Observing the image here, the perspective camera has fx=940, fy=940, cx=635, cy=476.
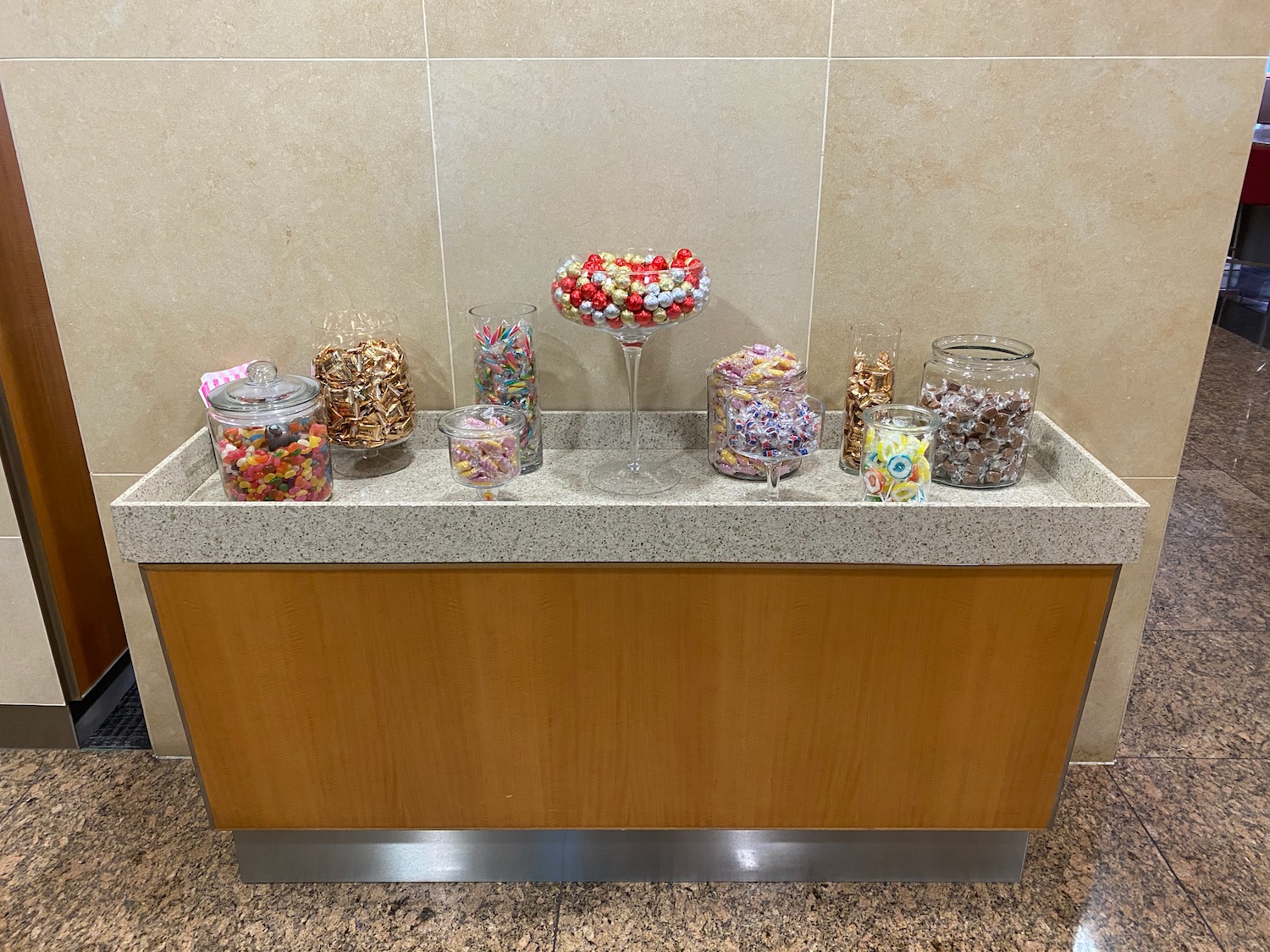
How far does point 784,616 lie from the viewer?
5.23ft

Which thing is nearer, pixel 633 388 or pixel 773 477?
pixel 773 477

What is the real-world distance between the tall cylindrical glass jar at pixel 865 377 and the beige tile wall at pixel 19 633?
70.0 inches

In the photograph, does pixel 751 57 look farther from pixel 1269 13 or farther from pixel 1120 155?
pixel 1269 13

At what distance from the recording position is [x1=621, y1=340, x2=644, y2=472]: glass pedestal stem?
174 cm

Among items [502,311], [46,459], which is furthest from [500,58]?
[46,459]

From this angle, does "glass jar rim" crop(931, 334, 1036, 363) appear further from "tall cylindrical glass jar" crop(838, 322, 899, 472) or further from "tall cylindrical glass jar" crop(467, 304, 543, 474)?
"tall cylindrical glass jar" crop(467, 304, 543, 474)

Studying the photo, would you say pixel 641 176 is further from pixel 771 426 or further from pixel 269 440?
pixel 269 440

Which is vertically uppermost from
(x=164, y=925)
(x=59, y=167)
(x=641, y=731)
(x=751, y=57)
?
(x=751, y=57)

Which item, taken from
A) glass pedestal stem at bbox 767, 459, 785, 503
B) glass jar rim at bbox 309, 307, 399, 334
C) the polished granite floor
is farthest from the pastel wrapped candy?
the polished granite floor

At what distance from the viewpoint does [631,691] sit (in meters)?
1.66

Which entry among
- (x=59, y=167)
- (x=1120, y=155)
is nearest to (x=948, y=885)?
(x=1120, y=155)

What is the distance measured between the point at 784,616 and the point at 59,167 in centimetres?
155

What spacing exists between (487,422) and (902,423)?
733mm

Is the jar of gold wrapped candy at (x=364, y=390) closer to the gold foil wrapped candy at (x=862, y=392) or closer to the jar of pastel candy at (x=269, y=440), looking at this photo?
the jar of pastel candy at (x=269, y=440)
